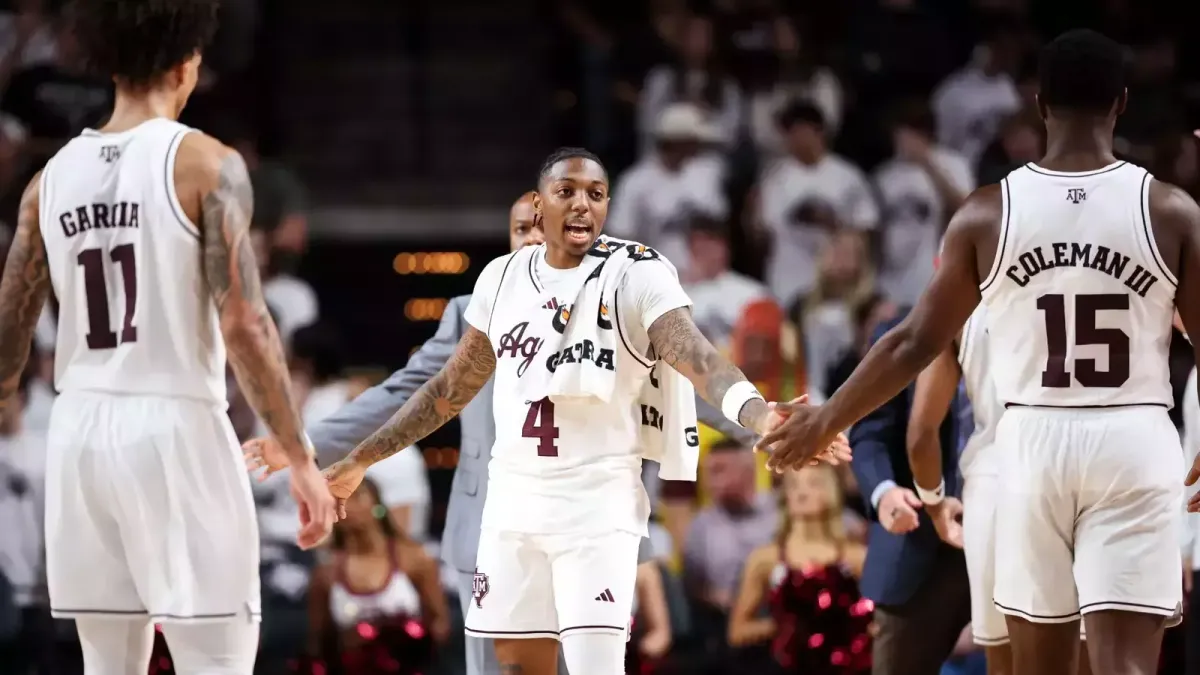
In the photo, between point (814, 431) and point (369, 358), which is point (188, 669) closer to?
point (814, 431)

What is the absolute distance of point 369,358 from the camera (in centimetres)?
1173

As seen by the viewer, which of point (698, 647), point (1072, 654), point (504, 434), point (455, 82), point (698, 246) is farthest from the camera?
point (455, 82)

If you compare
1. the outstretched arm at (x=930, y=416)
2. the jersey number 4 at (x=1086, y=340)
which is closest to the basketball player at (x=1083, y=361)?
the jersey number 4 at (x=1086, y=340)

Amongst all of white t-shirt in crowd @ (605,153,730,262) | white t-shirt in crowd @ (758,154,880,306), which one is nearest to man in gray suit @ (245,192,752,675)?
white t-shirt in crowd @ (605,153,730,262)

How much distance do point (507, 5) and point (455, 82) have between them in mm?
705

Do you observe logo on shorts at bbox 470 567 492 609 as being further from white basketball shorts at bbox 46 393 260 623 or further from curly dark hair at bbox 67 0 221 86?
curly dark hair at bbox 67 0 221 86

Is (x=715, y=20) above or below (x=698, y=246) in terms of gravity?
above

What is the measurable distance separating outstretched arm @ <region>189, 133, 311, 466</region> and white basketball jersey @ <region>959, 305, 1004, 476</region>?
2325 mm

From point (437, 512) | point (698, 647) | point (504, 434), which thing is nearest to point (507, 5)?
point (437, 512)

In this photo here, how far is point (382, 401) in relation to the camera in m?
6.15

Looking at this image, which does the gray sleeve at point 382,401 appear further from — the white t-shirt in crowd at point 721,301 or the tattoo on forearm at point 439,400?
the white t-shirt in crowd at point 721,301

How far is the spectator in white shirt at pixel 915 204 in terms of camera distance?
1105cm

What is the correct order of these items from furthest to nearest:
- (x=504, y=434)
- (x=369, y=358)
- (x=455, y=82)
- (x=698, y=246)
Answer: (x=455, y=82) < (x=369, y=358) < (x=698, y=246) < (x=504, y=434)

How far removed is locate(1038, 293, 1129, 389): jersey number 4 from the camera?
15.9 ft
